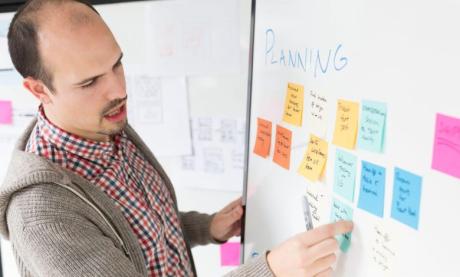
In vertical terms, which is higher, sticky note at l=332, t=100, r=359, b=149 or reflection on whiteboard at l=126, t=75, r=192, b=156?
sticky note at l=332, t=100, r=359, b=149

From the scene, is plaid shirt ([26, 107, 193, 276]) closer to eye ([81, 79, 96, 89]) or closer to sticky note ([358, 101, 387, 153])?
eye ([81, 79, 96, 89])

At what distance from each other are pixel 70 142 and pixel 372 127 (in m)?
0.62

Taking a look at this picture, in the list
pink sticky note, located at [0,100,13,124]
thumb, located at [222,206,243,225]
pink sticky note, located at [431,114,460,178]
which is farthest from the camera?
pink sticky note, located at [0,100,13,124]

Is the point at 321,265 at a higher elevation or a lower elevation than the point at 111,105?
lower

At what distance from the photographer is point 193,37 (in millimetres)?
1743

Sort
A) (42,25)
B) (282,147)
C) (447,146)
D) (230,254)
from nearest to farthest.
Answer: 1. (447,146)
2. (42,25)
3. (282,147)
4. (230,254)

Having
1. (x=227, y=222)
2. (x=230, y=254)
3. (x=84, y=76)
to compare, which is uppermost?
(x=84, y=76)

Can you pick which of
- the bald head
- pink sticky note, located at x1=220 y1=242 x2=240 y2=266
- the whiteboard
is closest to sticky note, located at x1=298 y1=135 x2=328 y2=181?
the whiteboard

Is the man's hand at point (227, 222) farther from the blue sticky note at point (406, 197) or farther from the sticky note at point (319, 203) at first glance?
the blue sticky note at point (406, 197)

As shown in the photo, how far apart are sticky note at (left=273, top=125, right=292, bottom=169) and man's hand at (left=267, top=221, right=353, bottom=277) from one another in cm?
24

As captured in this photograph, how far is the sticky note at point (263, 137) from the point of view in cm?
118

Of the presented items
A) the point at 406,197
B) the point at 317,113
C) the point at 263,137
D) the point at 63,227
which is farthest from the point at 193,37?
the point at 406,197

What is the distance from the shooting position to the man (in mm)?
904

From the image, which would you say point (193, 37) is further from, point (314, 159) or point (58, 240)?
point (58, 240)
